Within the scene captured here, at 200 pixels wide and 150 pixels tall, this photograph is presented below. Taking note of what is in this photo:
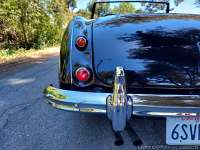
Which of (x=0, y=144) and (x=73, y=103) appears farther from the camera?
(x=0, y=144)

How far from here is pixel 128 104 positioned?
2.99 m

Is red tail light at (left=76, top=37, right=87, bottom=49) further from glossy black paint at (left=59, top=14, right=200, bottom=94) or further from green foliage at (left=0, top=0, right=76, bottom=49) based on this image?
green foliage at (left=0, top=0, right=76, bottom=49)

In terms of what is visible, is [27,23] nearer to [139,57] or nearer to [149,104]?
[139,57]

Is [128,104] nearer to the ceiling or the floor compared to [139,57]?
nearer to the floor

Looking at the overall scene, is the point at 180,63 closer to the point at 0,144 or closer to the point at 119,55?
the point at 119,55

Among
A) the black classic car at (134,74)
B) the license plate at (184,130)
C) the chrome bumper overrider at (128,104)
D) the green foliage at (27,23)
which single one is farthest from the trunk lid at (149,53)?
the green foliage at (27,23)

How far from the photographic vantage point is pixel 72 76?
3250 mm

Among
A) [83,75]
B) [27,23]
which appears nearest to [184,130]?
[83,75]

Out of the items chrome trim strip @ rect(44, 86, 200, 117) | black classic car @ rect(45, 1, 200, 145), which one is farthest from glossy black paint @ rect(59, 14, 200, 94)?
chrome trim strip @ rect(44, 86, 200, 117)

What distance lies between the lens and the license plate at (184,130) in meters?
3.01

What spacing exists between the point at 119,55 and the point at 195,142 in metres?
0.92

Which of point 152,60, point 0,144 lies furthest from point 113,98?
point 0,144

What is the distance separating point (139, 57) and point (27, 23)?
34.1 feet

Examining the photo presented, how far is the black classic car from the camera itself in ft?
9.86
